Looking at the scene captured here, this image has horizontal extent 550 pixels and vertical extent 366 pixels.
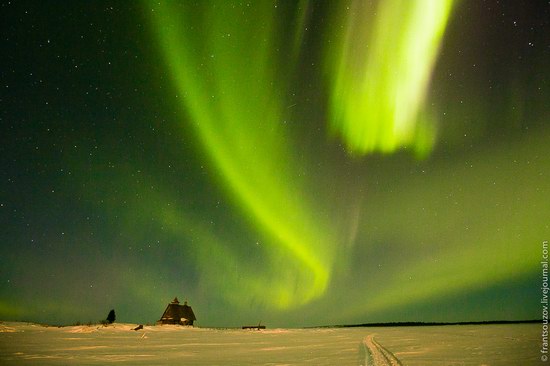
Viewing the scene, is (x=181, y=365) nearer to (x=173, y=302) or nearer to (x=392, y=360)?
(x=392, y=360)

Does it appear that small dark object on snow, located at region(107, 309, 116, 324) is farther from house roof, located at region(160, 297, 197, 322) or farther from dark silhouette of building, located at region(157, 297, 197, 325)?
house roof, located at region(160, 297, 197, 322)

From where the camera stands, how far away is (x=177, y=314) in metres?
65.2

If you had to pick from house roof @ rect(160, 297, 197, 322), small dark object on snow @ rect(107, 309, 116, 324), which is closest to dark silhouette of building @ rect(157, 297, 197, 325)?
house roof @ rect(160, 297, 197, 322)

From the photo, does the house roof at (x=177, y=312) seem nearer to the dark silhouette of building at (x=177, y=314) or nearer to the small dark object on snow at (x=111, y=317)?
the dark silhouette of building at (x=177, y=314)

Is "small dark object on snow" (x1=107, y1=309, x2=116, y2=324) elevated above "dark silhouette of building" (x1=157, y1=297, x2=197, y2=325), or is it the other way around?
"dark silhouette of building" (x1=157, y1=297, x2=197, y2=325)

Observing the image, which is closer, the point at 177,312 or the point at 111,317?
the point at 111,317

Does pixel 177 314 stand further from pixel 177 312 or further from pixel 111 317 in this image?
pixel 111 317

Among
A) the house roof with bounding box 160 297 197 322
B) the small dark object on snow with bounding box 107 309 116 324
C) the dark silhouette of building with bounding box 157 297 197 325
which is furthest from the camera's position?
the house roof with bounding box 160 297 197 322

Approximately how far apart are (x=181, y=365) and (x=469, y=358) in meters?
10.9

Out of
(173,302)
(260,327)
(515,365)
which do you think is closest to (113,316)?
(173,302)

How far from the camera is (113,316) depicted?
193 ft

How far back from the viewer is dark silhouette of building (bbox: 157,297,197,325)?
63875mm

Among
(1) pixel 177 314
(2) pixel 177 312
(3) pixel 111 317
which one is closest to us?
(3) pixel 111 317

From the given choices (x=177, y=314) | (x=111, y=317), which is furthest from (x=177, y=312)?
(x=111, y=317)
